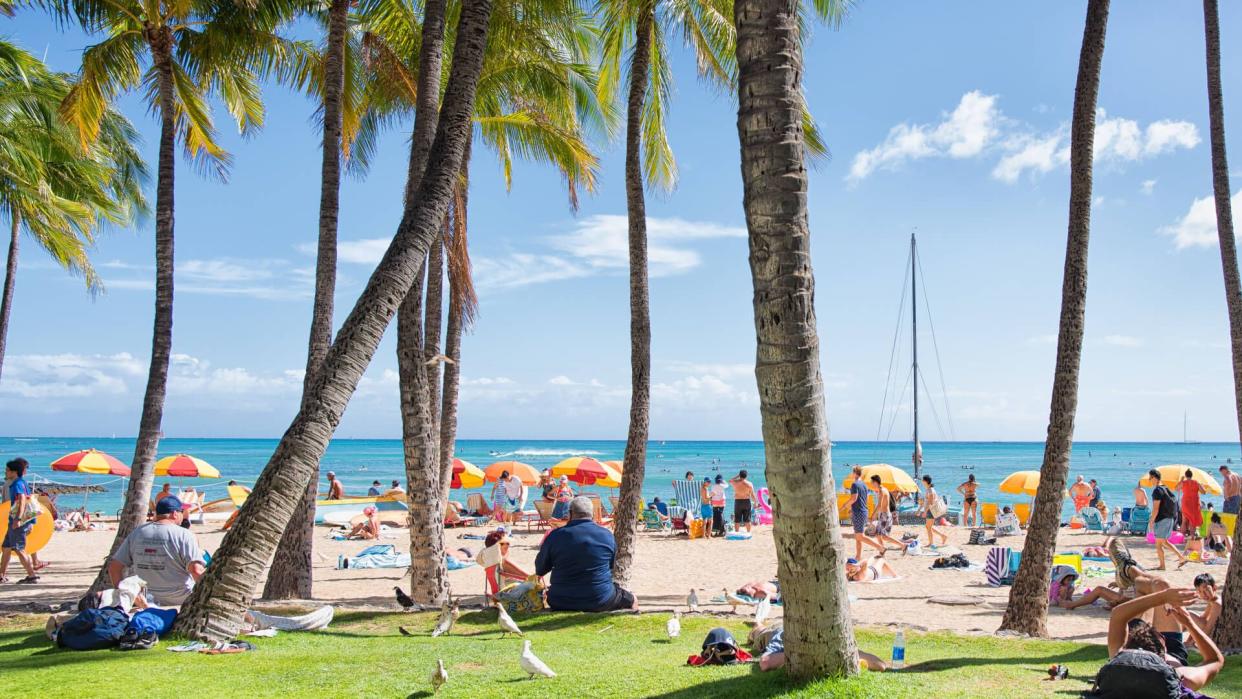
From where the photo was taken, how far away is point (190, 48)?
11352 millimetres

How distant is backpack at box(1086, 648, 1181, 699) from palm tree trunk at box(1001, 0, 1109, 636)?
4383 mm

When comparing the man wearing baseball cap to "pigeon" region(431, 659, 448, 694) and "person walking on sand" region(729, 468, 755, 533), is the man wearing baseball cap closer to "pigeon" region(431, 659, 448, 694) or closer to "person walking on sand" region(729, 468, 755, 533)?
"pigeon" region(431, 659, 448, 694)

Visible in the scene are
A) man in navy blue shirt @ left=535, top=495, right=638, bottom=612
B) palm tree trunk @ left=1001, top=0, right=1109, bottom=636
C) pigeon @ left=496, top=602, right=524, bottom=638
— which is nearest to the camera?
pigeon @ left=496, top=602, right=524, bottom=638

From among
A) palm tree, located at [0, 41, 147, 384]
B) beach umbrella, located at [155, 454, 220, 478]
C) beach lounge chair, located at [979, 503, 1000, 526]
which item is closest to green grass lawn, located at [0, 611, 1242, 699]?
palm tree, located at [0, 41, 147, 384]

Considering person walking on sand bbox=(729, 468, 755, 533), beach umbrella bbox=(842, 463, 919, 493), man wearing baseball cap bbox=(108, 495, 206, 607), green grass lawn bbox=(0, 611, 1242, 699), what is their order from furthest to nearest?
1. beach umbrella bbox=(842, 463, 919, 493)
2. person walking on sand bbox=(729, 468, 755, 533)
3. man wearing baseball cap bbox=(108, 495, 206, 607)
4. green grass lawn bbox=(0, 611, 1242, 699)

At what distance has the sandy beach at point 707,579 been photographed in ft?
33.7

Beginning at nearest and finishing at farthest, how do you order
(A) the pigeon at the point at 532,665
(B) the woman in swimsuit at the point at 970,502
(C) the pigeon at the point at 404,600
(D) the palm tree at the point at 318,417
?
1. (A) the pigeon at the point at 532,665
2. (D) the palm tree at the point at 318,417
3. (C) the pigeon at the point at 404,600
4. (B) the woman in swimsuit at the point at 970,502

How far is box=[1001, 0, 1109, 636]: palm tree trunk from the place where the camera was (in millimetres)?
8570

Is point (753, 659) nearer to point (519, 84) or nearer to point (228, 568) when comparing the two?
point (228, 568)

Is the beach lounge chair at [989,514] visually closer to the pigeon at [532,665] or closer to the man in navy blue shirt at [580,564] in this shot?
the man in navy blue shirt at [580,564]

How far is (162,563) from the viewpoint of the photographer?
22.2 ft

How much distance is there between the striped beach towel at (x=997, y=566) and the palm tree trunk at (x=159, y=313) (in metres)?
11.8

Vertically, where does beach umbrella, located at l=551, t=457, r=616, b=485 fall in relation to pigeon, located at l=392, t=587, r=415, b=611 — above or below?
above

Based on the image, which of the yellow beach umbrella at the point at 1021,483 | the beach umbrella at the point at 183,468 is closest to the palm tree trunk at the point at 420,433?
the yellow beach umbrella at the point at 1021,483
